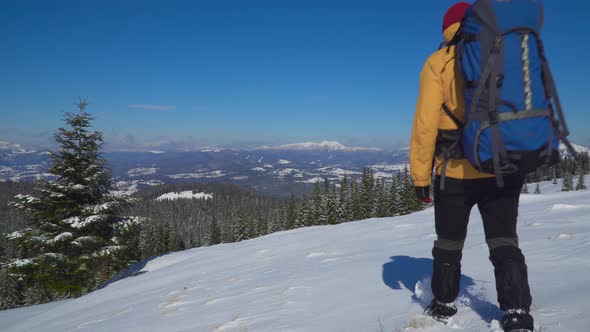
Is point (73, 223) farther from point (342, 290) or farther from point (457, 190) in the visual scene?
point (457, 190)

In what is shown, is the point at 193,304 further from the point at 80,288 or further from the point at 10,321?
the point at 80,288

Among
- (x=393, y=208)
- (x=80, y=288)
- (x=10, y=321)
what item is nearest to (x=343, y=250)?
(x=10, y=321)

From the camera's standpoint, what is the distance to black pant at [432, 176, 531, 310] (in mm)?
2340

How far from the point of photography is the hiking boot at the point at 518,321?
225 cm

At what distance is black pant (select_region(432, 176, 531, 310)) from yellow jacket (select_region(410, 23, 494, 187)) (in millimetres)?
140

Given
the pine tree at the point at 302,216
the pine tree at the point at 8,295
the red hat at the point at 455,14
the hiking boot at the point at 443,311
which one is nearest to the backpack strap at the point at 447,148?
the red hat at the point at 455,14

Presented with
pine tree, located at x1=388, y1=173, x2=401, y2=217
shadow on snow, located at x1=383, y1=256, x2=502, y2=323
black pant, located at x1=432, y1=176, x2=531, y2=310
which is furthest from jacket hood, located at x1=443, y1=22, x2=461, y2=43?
pine tree, located at x1=388, y1=173, x2=401, y2=217

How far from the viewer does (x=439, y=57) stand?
2.54 meters

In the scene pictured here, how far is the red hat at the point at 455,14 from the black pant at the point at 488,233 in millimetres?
1306

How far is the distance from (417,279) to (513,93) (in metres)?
3.22

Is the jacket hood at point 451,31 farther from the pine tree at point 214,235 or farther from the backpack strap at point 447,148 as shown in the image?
the pine tree at point 214,235

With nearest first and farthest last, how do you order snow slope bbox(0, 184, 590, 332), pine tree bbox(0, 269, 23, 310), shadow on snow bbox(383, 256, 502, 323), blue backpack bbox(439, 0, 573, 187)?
blue backpack bbox(439, 0, 573, 187)
shadow on snow bbox(383, 256, 502, 323)
snow slope bbox(0, 184, 590, 332)
pine tree bbox(0, 269, 23, 310)

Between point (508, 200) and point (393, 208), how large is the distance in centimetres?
4794

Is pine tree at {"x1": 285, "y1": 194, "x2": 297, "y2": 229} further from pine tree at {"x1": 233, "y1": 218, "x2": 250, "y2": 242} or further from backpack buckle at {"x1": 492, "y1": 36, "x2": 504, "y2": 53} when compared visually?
backpack buckle at {"x1": 492, "y1": 36, "x2": 504, "y2": 53}
